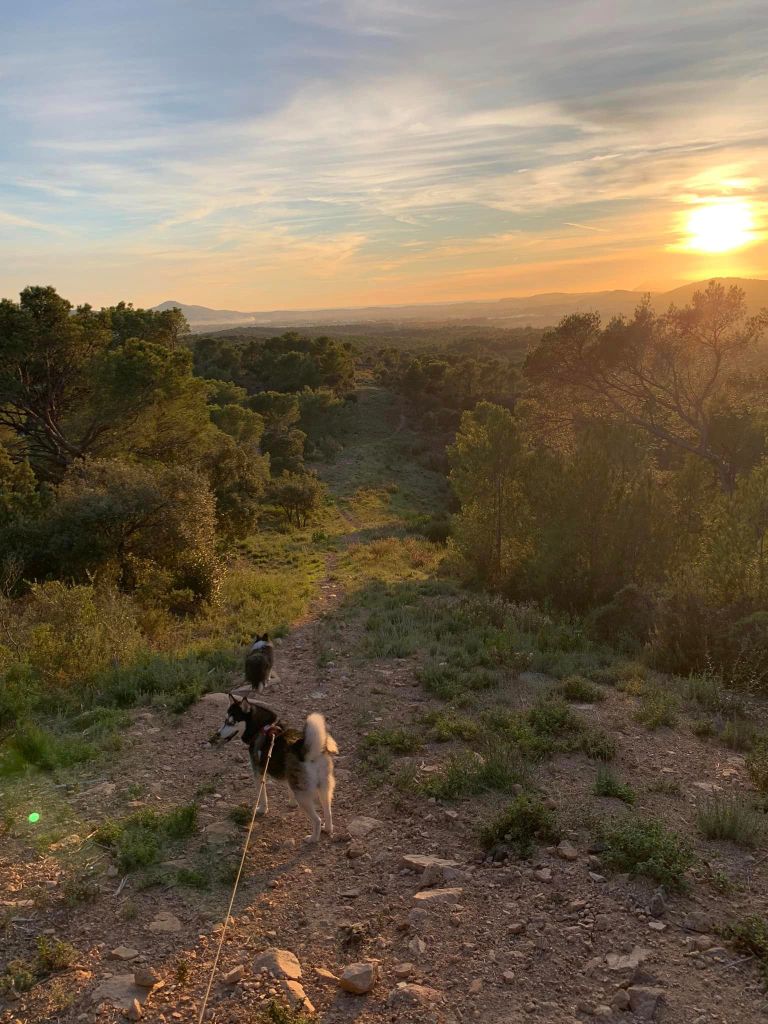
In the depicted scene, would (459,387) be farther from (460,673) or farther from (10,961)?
(10,961)

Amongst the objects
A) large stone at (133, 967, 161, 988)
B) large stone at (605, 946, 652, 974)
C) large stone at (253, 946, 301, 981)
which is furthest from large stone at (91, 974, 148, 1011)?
large stone at (605, 946, 652, 974)

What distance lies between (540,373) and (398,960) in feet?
57.2

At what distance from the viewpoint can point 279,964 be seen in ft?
13.8

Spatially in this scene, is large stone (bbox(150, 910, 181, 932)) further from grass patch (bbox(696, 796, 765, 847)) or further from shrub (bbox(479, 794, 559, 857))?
grass patch (bbox(696, 796, 765, 847))

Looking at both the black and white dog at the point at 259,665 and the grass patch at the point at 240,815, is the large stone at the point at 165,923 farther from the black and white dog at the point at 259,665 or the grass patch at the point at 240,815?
the black and white dog at the point at 259,665

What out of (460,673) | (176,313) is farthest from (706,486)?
(176,313)

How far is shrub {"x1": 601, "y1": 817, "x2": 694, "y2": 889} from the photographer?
15.5 feet

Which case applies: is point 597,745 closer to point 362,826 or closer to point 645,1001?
point 362,826

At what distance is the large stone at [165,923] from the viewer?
4.59 meters

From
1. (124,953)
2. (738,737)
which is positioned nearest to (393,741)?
(124,953)

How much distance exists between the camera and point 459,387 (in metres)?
50.6

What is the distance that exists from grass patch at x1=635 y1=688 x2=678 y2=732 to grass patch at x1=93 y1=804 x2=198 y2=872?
5.20 metres

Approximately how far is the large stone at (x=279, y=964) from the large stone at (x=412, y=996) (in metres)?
0.64

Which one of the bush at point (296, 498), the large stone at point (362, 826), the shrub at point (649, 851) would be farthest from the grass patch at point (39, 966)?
the bush at point (296, 498)
